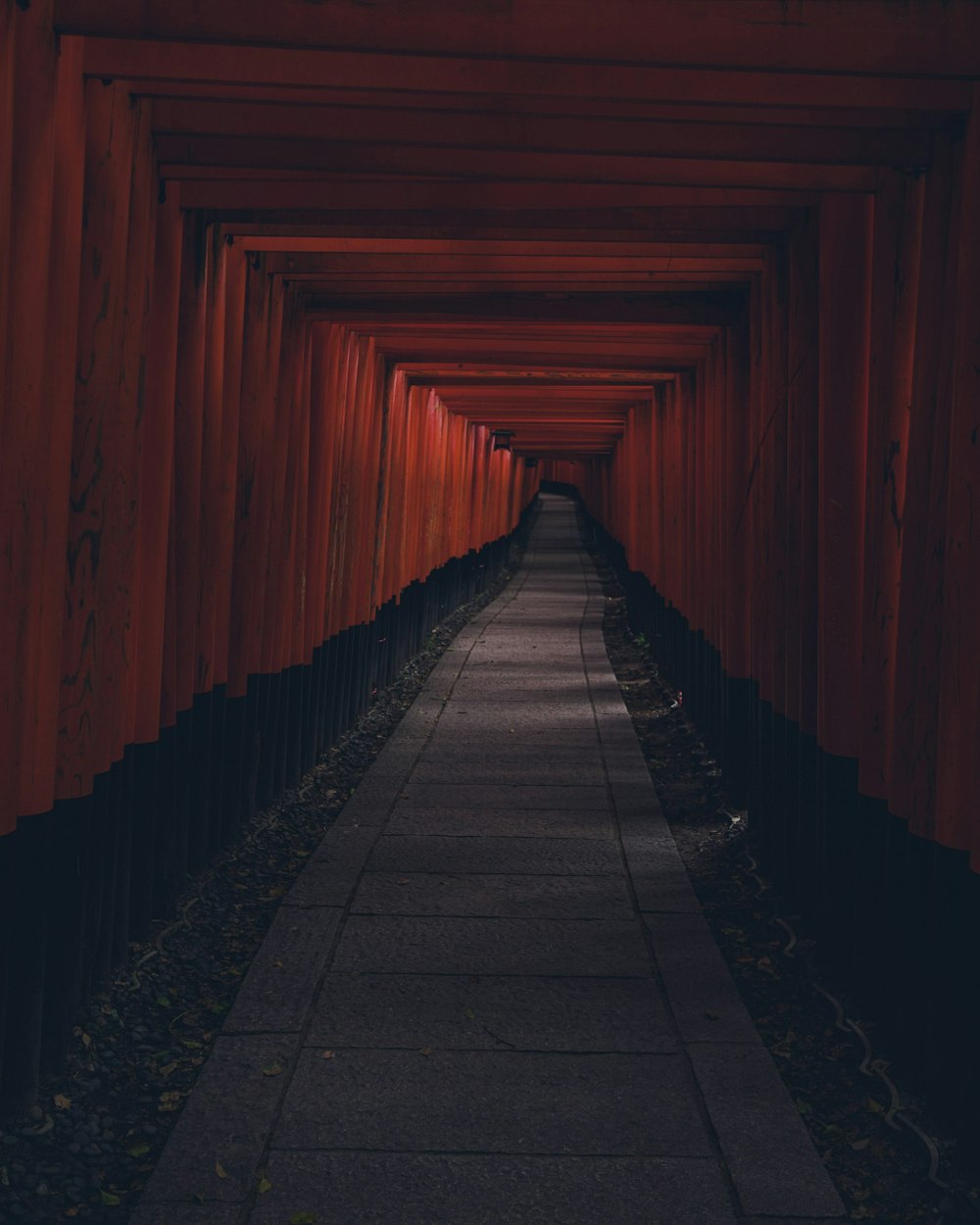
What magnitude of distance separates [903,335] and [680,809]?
4305mm

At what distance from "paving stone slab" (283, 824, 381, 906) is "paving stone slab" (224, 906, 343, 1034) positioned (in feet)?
0.51

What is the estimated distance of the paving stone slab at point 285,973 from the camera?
188 inches

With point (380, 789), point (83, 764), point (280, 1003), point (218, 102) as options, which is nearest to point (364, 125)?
point (218, 102)

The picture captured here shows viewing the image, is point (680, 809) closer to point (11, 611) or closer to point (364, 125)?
point (364, 125)

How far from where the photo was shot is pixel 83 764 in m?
4.52

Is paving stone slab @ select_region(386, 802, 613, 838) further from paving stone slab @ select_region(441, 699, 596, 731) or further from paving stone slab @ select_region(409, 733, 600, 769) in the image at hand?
paving stone slab @ select_region(441, 699, 596, 731)

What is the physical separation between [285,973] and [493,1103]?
4.48ft

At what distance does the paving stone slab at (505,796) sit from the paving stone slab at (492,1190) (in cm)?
457

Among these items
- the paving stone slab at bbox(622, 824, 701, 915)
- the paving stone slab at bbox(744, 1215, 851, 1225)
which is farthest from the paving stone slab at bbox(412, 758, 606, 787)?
the paving stone slab at bbox(744, 1215, 851, 1225)

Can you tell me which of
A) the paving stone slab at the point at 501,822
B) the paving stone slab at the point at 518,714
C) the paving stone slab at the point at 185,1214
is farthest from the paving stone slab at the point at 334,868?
the paving stone slab at the point at 518,714

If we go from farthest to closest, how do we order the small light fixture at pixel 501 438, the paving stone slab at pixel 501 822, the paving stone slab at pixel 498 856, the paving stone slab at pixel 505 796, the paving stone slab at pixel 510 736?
1. the small light fixture at pixel 501 438
2. the paving stone slab at pixel 510 736
3. the paving stone slab at pixel 505 796
4. the paving stone slab at pixel 501 822
5. the paving stone slab at pixel 498 856

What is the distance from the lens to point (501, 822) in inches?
311

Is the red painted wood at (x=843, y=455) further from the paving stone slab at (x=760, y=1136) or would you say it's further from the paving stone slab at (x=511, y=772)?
the paving stone slab at (x=511, y=772)

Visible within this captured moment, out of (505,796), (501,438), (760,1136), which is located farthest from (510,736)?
(501,438)
